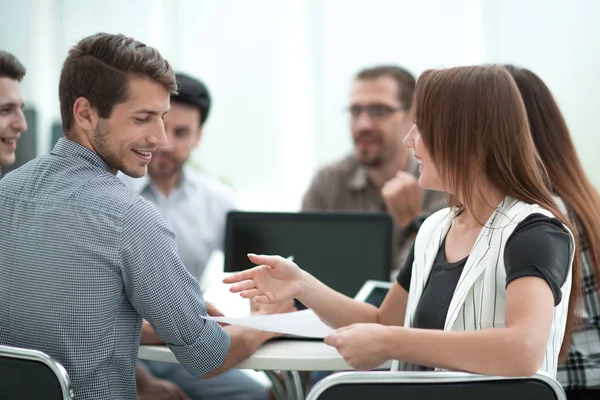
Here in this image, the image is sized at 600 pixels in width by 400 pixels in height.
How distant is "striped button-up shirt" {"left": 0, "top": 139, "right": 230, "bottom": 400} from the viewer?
159cm

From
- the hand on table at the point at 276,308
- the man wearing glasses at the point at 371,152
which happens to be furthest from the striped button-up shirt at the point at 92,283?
the man wearing glasses at the point at 371,152

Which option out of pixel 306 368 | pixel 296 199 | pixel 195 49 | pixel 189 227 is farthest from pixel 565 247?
pixel 195 49

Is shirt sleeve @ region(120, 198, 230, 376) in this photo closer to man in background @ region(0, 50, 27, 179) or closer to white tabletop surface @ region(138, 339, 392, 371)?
white tabletop surface @ region(138, 339, 392, 371)

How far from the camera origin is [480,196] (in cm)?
165

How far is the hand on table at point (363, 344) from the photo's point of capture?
55.2 inches

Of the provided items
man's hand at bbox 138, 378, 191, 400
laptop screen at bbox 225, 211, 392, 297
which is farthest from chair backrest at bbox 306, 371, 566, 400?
man's hand at bbox 138, 378, 191, 400

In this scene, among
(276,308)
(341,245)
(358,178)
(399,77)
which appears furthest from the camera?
(399,77)

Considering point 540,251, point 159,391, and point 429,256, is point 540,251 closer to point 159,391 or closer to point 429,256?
point 429,256

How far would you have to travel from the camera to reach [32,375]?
1.48 meters

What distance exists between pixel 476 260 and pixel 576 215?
44 cm

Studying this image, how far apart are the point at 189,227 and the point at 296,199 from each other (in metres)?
A: 2.45

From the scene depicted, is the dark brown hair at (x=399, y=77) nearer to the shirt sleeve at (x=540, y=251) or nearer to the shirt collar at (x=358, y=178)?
the shirt collar at (x=358, y=178)

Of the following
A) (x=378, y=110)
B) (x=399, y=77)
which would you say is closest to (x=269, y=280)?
(x=378, y=110)

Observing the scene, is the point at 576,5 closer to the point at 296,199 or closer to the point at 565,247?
the point at 296,199
